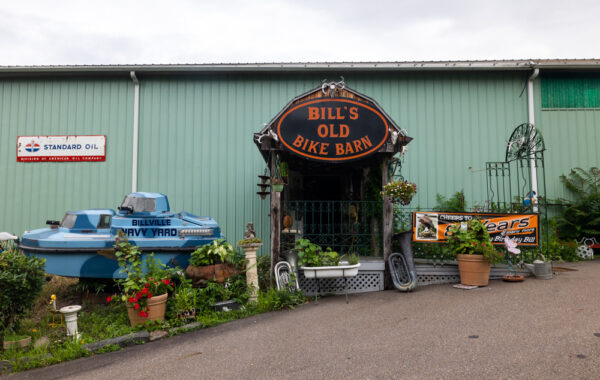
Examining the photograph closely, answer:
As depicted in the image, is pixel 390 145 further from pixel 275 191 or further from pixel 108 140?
pixel 108 140

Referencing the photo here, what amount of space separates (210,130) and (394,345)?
293 inches

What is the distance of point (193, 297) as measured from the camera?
5098 millimetres

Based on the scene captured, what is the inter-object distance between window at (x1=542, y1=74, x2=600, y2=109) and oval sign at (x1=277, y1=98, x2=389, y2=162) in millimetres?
6566

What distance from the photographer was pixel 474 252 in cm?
607

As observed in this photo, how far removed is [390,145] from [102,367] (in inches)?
218

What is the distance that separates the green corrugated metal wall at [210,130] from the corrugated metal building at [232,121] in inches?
1.1

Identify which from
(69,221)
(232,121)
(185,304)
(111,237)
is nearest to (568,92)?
(232,121)

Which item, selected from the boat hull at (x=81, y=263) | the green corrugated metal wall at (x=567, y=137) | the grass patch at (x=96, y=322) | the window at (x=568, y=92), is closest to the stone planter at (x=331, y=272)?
the grass patch at (x=96, y=322)

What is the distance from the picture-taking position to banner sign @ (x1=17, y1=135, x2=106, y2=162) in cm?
902

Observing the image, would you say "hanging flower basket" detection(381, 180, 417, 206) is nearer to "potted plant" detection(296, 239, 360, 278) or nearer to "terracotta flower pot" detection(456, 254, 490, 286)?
"potted plant" detection(296, 239, 360, 278)

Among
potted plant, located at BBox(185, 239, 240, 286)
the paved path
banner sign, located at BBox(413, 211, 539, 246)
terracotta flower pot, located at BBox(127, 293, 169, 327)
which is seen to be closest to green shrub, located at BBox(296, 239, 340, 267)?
the paved path

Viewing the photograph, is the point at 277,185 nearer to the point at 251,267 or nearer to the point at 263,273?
the point at 251,267

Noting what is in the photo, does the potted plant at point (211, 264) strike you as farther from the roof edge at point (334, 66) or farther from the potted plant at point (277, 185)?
the roof edge at point (334, 66)

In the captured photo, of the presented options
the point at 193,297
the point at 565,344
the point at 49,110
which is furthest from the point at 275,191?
the point at 49,110
